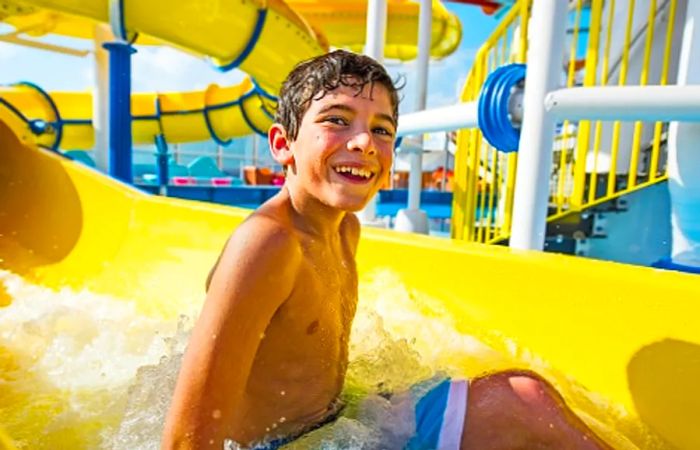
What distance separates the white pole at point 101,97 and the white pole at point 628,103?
10.6ft

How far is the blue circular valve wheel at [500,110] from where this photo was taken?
148 cm

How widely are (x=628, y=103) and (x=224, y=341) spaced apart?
102 cm

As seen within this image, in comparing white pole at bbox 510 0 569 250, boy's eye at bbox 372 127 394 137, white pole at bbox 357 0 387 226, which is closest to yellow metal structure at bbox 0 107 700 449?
white pole at bbox 510 0 569 250

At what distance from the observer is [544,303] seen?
1.33m

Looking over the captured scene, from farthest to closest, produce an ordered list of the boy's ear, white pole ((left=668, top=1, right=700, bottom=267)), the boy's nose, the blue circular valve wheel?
1. white pole ((left=668, top=1, right=700, bottom=267))
2. the blue circular valve wheel
3. the boy's ear
4. the boy's nose

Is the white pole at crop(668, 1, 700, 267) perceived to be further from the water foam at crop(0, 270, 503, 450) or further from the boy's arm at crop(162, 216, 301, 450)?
the boy's arm at crop(162, 216, 301, 450)

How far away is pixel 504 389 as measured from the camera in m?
1.07

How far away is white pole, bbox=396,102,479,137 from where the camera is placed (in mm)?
1616

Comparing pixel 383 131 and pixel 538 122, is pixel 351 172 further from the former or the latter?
pixel 538 122

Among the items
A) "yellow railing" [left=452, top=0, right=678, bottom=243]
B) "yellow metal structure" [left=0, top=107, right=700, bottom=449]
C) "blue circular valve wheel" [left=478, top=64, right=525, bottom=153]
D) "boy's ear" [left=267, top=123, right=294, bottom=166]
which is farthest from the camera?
"yellow railing" [left=452, top=0, right=678, bottom=243]

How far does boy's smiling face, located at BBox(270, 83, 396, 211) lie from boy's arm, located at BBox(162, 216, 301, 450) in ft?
0.47

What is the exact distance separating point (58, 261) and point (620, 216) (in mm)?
2881

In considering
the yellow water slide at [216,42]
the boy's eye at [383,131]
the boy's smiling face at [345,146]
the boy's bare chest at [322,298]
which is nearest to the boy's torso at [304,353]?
the boy's bare chest at [322,298]

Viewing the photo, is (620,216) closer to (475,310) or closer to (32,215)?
(475,310)
